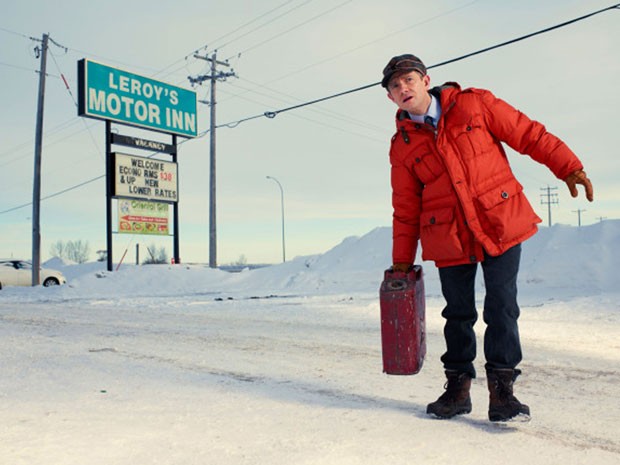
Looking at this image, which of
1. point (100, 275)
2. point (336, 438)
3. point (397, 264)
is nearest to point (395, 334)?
point (397, 264)

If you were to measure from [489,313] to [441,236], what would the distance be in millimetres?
477

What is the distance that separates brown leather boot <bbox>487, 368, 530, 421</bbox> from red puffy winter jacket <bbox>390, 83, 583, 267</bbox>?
1.97 feet

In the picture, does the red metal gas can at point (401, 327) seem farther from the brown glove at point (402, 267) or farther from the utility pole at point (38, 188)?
the utility pole at point (38, 188)

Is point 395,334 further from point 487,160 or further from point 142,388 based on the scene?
point 142,388

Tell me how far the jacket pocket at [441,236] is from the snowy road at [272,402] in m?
0.85

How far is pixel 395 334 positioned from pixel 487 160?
3.39ft

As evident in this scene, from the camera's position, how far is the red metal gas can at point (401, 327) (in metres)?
3.23

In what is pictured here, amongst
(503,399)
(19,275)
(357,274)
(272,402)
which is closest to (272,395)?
(272,402)

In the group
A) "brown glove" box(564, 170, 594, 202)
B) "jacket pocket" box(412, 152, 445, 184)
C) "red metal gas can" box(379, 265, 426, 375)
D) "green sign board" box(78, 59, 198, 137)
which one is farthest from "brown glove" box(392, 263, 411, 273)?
"green sign board" box(78, 59, 198, 137)

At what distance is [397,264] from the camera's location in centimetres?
344

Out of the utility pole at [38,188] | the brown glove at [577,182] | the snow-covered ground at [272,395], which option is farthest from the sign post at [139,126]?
the brown glove at [577,182]

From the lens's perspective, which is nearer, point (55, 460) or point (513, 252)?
point (55, 460)

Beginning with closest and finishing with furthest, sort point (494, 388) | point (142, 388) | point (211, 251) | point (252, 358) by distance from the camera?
point (494, 388) < point (142, 388) < point (252, 358) < point (211, 251)

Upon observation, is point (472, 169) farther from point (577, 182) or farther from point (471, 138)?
point (577, 182)
